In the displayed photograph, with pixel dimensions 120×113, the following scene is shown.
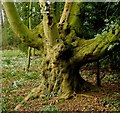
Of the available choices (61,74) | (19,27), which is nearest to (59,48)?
(61,74)

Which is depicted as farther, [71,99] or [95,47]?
[71,99]

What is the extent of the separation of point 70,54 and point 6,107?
6.64 feet

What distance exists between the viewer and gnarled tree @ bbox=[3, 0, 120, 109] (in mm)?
7855

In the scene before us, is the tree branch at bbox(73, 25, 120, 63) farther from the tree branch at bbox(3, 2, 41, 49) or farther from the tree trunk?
the tree branch at bbox(3, 2, 41, 49)

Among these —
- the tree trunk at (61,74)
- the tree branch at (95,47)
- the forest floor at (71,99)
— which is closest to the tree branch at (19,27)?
the tree trunk at (61,74)

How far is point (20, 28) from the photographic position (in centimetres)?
815

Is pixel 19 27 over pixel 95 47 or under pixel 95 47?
over

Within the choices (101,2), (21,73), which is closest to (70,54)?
(101,2)

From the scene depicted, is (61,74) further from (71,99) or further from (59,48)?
(59,48)

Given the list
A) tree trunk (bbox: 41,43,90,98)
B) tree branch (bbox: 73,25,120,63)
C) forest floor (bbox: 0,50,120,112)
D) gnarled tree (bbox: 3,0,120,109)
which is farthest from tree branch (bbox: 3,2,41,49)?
forest floor (bbox: 0,50,120,112)

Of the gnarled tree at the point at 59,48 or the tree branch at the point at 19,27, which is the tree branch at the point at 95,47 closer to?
the gnarled tree at the point at 59,48

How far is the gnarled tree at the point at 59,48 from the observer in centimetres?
786

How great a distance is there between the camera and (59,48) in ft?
25.7

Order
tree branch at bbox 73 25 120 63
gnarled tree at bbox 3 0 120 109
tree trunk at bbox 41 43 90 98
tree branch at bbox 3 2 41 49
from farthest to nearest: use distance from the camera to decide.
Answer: tree trunk at bbox 41 43 90 98
gnarled tree at bbox 3 0 120 109
tree branch at bbox 3 2 41 49
tree branch at bbox 73 25 120 63
